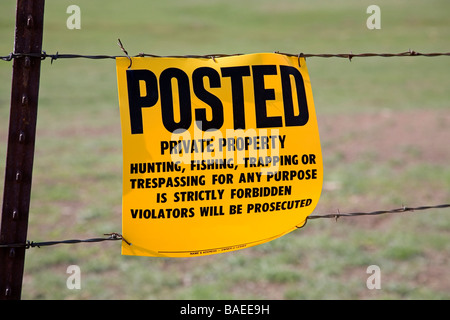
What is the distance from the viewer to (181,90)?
8.00ft

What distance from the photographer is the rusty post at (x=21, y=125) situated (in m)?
2.24

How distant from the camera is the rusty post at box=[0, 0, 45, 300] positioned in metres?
2.24

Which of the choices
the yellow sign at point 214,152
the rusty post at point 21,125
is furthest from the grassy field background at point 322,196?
the rusty post at point 21,125

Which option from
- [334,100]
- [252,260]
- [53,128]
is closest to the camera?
[252,260]

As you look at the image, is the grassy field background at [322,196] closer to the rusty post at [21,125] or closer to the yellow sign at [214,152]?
the yellow sign at [214,152]

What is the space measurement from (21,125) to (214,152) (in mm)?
800

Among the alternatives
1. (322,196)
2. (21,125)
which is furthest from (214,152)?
(322,196)

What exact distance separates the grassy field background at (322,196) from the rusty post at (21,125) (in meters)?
2.53

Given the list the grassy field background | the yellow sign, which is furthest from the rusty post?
the grassy field background

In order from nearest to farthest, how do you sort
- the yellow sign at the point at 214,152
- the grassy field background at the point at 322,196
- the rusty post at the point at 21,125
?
the rusty post at the point at 21,125 → the yellow sign at the point at 214,152 → the grassy field background at the point at 322,196

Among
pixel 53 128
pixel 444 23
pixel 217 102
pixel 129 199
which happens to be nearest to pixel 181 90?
pixel 217 102

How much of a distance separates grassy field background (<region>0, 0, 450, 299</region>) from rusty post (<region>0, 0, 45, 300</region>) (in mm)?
2525
